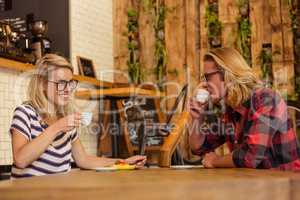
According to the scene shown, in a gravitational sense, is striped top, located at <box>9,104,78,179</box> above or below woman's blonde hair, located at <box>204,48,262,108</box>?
below

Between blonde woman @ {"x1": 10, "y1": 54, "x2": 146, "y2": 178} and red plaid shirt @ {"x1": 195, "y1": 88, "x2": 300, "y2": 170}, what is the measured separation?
1.53ft

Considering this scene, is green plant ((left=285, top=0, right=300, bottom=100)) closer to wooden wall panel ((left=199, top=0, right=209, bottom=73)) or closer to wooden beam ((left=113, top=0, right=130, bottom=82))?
wooden wall panel ((left=199, top=0, right=209, bottom=73))

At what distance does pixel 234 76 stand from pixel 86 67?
3.48m

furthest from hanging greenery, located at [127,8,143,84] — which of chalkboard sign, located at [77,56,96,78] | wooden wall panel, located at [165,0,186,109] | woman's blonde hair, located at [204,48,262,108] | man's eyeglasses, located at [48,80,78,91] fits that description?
woman's blonde hair, located at [204,48,262,108]

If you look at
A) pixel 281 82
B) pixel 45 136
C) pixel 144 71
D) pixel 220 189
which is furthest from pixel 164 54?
pixel 220 189

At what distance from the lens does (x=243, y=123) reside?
7.09ft

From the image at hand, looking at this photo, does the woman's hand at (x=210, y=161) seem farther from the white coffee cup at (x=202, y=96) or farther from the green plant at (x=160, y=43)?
the green plant at (x=160, y=43)

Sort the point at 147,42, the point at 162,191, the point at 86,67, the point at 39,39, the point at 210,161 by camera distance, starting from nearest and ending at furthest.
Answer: the point at 162,191
the point at 210,161
the point at 39,39
the point at 86,67
the point at 147,42

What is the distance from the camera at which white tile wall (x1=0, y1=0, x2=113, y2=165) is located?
442 centimetres

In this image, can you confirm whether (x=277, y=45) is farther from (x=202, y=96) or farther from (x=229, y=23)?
(x=202, y=96)

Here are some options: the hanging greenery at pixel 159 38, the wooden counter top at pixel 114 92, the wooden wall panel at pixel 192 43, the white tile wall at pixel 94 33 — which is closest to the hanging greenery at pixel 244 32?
the wooden wall panel at pixel 192 43

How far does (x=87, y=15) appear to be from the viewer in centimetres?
580

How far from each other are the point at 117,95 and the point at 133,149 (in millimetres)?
654

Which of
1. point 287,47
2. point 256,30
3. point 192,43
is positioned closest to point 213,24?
point 192,43
